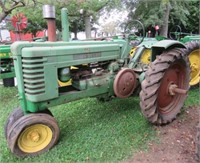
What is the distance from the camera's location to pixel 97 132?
2.75 metres

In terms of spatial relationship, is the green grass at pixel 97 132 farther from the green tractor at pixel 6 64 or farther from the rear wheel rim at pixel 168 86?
the green tractor at pixel 6 64

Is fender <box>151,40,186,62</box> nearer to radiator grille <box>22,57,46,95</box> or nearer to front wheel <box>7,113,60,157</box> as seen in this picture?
radiator grille <box>22,57,46,95</box>

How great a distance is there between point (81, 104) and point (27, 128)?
147 centimetres

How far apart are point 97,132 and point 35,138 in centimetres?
77

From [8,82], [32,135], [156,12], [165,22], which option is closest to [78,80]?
[32,135]

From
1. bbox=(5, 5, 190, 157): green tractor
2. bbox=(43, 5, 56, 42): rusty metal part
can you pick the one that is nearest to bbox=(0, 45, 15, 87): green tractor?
Answer: bbox=(5, 5, 190, 157): green tractor

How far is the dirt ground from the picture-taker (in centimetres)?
222

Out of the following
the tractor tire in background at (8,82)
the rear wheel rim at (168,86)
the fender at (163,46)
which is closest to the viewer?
the fender at (163,46)

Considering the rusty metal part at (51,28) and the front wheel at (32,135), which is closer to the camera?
the front wheel at (32,135)

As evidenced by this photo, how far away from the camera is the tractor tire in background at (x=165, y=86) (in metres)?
2.58

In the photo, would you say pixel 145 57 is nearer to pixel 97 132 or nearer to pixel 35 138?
pixel 97 132

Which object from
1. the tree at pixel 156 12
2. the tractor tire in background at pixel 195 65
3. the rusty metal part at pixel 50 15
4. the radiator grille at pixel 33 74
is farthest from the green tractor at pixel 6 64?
the tree at pixel 156 12

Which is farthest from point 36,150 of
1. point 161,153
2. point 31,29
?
point 31,29

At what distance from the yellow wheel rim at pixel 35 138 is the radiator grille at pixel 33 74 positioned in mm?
409
